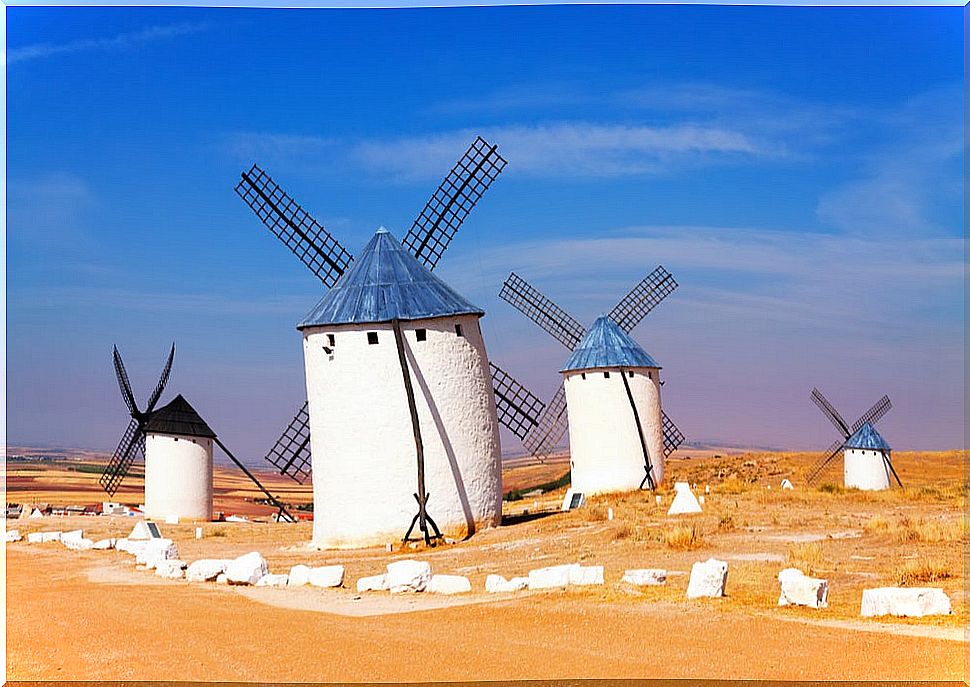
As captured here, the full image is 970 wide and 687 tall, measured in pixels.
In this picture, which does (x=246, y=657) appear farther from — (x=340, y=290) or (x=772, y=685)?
(x=340, y=290)

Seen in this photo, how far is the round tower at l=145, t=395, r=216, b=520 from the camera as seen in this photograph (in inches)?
917

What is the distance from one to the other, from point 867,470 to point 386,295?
1720 cm

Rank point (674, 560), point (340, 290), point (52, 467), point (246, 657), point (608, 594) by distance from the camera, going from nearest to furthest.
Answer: point (246, 657) < point (608, 594) < point (674, 560) < point (340, 290) < point (52, 467)

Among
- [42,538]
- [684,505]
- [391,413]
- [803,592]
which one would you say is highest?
[391,413]

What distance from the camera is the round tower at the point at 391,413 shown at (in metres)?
14.9

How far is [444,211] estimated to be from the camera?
59.7 ft

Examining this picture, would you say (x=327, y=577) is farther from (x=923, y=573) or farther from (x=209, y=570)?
(x=923, y=573)

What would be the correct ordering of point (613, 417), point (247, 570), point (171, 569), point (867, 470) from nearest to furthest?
point (247, 570) → point (171, 569) → point (613, 417) → point (867, 470)

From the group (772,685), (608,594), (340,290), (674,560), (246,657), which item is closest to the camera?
(772,685)

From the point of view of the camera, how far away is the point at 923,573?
31.0ft

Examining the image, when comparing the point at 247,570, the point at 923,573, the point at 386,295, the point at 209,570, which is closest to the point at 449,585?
the point at 247,570

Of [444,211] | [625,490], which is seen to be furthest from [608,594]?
[625,490]

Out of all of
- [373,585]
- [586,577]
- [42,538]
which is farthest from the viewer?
[42,538]

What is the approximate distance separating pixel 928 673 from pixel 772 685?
3.09 ft
